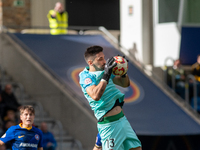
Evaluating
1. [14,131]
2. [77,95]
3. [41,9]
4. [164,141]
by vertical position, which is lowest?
[164,141]

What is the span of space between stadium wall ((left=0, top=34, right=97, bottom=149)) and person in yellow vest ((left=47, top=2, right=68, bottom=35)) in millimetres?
2593

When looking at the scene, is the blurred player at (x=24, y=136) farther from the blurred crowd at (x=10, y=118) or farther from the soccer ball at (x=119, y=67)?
the blurred crowd at (x=10, y=118)

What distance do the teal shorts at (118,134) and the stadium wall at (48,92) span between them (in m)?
7.40

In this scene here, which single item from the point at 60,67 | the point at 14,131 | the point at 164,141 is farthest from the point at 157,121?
the point at 14,131

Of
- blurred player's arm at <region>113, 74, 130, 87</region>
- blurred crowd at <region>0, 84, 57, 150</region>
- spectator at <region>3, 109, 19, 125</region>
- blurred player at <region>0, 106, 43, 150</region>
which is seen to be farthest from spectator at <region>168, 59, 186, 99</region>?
blurred player's arm at <region>113, 74, 130, 87</region>

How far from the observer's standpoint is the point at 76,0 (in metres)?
25.0

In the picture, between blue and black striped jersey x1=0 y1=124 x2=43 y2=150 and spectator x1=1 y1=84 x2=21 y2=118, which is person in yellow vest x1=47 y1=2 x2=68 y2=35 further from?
blue and black striped jersey x1=0 y1=124 x2=43 y2=150

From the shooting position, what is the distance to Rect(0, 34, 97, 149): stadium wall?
13.8 meters

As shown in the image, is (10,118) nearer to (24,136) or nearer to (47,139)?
(47,139)

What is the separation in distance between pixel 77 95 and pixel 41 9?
7.75 m

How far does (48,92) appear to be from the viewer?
1478 cm

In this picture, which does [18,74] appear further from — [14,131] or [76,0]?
[76,0]

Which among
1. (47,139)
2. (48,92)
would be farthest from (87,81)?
(48,92)

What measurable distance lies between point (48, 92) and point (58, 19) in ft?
14.0
